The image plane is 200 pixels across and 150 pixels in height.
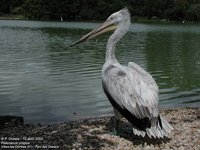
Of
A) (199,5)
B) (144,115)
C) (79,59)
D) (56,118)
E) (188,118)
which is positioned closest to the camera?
(144,115)

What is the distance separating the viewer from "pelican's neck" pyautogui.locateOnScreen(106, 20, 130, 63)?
7.48 metres

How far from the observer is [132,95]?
6.64m

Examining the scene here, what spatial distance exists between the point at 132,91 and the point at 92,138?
46.4 inches

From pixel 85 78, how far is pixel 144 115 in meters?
9.35

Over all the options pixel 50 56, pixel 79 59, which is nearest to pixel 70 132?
pixel 79 59

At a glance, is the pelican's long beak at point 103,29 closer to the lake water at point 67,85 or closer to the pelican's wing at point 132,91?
the pelican's wing at point 132,91

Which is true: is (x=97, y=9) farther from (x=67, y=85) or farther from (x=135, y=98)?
(x=135, y=98)

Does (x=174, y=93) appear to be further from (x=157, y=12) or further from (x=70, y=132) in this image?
(x=157, y=12)

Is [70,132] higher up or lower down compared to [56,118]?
higher up

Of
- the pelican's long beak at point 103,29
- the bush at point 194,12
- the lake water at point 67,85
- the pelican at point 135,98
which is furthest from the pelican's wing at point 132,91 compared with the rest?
the bush at point 194,12

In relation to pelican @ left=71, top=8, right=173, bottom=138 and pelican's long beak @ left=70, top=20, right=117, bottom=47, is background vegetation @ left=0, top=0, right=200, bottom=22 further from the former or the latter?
pelican @ left=71, top=8, right=173, bottom=138

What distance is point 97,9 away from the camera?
10706 centimetres

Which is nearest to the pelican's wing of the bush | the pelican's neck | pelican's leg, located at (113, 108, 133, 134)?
the pelican's neck

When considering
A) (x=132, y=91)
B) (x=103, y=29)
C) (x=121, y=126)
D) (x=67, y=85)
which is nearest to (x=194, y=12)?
(x=67, y=85)
